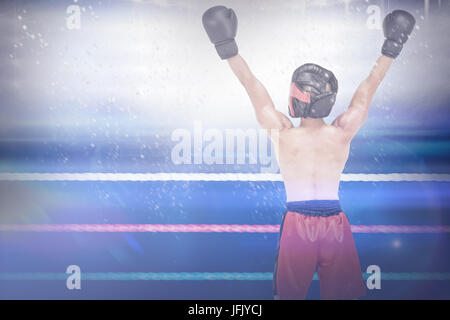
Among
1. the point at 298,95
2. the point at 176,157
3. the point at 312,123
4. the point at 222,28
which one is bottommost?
the point at 176,157

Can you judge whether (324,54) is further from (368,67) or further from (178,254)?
(178,254)

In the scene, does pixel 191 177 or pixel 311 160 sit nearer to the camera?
pixel 311 160

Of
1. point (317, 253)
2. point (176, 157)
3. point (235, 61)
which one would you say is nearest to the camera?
point (317, 253)

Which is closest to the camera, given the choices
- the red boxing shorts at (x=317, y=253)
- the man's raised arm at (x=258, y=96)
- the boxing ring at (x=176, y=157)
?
the red boxing shorts at (x=317, y=253)

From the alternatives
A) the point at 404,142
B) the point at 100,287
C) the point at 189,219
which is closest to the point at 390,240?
the point at 404,142

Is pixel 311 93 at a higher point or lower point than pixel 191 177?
higher

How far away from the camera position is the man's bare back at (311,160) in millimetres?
2148

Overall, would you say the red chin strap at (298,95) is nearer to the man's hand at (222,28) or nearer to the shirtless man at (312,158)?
the shirtless man at (312,158)

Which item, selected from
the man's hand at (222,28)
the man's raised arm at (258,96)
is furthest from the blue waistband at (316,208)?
the man's hand at (222,28)

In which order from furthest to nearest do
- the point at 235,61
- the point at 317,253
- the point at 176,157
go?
the point at 176,157, the point at 235,61, the point at 317,253

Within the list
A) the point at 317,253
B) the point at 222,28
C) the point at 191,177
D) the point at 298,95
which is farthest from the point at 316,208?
the point at 222,28

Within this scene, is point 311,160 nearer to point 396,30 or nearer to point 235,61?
point 235,61

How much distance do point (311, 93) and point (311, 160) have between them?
308 mm

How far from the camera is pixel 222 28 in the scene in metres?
2.15
